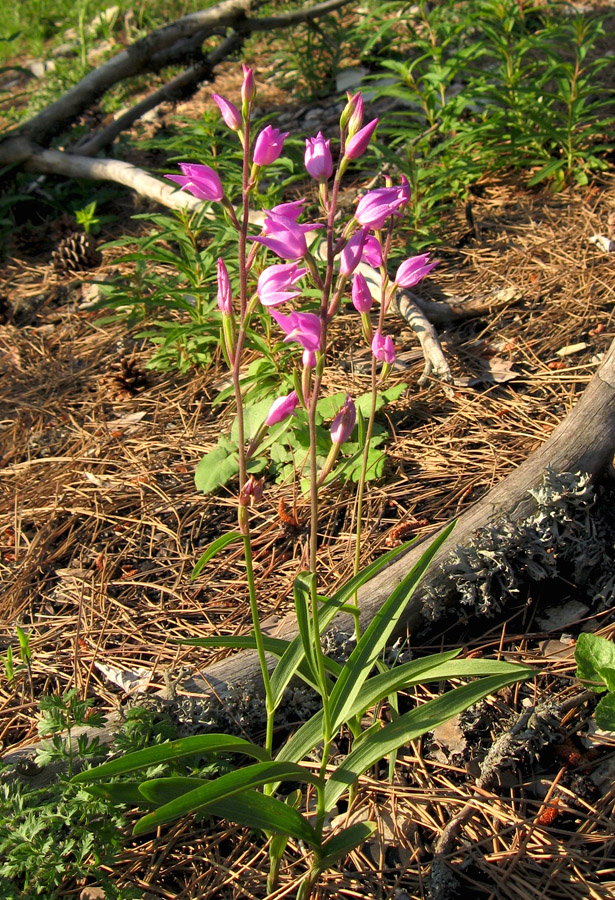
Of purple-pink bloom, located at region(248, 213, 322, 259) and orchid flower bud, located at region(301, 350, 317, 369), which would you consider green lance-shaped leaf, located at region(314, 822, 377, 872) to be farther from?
purple-pink bloom, located at region(248, 213, 322, 259)

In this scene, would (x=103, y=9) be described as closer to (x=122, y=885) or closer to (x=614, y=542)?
(x=614, y=542)

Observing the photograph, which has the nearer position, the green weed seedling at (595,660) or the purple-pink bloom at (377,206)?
the purple-pink bloom at (377,206)

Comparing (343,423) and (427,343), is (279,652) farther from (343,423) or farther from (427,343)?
(427,343)

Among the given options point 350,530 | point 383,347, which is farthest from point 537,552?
point 383,347

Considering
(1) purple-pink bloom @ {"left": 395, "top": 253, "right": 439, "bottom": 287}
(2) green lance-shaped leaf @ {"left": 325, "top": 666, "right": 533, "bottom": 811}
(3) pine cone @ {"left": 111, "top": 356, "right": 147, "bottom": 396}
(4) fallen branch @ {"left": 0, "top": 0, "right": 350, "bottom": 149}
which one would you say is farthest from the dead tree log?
(4) fallen branch @ {"left": 0, "top": 0, "right": 350, "bottom": 149}

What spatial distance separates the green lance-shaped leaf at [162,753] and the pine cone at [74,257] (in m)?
3.17

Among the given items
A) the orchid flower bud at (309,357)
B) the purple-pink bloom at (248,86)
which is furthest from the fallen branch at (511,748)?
the purple-pink bloom at (248,86)

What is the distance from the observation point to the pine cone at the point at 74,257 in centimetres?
387

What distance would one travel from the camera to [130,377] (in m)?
2.97

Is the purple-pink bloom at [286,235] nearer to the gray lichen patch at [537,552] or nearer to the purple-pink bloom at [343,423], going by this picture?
the purple-pink bloom at [343,423]

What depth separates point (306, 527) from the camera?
2.23 meters

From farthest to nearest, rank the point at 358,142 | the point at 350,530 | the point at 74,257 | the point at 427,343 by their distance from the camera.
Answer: the point at 74,257 < the point at 427,343 < the point at 350,530 < the point at 358,142

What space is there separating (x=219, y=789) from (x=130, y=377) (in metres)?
2.09

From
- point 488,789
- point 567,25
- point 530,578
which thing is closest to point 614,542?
point 530,578
